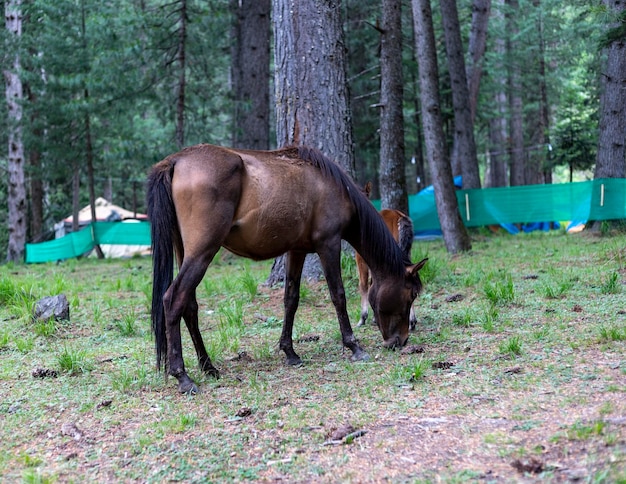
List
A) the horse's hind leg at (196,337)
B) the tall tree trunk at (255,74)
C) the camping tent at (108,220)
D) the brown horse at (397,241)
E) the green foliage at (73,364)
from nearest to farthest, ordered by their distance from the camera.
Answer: the horse's hind leg at (196,337), the green foliage at (73,364), the brown horse at (397,241), the tall tree trunk at (255,74), the camping tent at (108,220)

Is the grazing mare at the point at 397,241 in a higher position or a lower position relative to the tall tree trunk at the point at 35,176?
lower

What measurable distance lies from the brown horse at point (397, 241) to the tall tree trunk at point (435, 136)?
592 centimetres

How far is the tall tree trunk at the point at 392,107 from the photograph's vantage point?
13070 mm

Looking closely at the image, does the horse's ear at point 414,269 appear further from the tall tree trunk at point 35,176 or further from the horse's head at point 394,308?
the tall tree trunk at point 35,176

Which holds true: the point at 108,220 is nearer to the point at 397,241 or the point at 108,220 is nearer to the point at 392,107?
the point at 392,107

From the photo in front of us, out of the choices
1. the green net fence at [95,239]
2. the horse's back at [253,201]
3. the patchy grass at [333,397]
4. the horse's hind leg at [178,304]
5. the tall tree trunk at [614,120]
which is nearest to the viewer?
→ the patchy grass at [333,397]

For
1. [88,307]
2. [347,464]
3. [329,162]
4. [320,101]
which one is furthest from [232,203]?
[88,307]

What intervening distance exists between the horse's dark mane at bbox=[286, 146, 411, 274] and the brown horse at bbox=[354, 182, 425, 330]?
0.67 m

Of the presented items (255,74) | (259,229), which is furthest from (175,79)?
(259,229)

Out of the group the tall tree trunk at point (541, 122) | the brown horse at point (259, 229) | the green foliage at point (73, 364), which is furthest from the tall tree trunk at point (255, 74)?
the tall tree trunk at point (541, 122)

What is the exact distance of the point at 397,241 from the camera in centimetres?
706

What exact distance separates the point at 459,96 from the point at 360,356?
13940mm

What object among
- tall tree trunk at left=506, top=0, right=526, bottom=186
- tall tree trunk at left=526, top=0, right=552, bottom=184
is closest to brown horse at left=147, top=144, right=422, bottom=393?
tall tree trunk at left=526, top=0, right=552, bottom=184

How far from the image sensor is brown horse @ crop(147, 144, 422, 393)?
4883 mm
